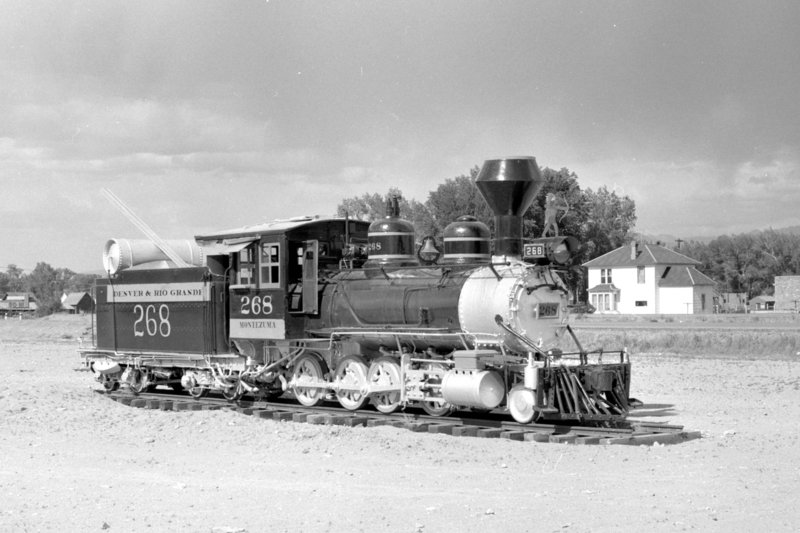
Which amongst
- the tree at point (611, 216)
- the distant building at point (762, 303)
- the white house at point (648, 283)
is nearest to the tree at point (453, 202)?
the white house at point (648, 283)

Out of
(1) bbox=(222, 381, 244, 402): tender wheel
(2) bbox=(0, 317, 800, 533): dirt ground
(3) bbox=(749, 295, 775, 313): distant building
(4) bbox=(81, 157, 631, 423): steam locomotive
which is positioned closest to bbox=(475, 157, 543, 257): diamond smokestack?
(4) bbox=(81, 157, 631, 423): steam locomotive

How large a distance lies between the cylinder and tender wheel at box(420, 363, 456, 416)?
23.5 inches

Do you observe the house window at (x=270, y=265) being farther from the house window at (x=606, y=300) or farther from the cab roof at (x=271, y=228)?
the house window at (x=606, y=300)

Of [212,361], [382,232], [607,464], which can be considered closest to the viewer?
[607,464]

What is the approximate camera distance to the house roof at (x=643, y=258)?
242ft

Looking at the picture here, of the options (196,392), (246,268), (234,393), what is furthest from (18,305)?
(246,268)

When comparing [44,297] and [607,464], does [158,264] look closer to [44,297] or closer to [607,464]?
[607,464]

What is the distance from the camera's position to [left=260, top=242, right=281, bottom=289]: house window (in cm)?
1764

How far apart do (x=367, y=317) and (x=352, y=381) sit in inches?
45.4

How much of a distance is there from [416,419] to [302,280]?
12.1ft

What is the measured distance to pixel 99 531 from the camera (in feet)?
28.3

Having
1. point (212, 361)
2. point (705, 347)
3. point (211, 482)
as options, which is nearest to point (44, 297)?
point (705, 347)

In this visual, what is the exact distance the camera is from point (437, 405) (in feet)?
52.5

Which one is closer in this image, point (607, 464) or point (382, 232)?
point (607, 464)
